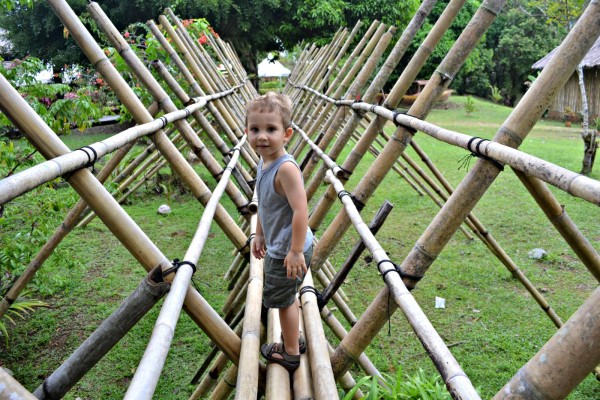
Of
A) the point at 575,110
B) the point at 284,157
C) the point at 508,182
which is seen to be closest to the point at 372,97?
the point at 284,157

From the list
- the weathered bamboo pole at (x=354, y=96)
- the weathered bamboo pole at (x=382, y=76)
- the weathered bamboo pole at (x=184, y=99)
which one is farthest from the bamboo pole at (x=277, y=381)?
the weathered bamboo pole at (x=184, y=99)

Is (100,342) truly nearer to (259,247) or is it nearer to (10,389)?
(10,389)

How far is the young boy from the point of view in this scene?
63.1 inches

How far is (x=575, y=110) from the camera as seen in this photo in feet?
44.6

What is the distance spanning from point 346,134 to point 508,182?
4945 mm

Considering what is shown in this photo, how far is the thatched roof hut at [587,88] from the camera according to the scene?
11.0m

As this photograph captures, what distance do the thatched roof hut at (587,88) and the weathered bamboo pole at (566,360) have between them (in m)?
10.7

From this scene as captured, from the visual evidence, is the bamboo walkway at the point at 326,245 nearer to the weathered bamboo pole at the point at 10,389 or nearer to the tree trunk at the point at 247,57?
the weathered bamboo pole at the point at 10,389

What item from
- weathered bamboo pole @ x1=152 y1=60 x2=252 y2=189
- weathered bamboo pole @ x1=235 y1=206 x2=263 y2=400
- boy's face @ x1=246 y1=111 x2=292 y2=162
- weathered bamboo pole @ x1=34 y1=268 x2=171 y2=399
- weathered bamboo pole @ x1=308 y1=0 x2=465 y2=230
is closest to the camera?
weathered bamboo pole @ x1=34 y1=268 x2=171 y2=399

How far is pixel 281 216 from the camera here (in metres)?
1.70

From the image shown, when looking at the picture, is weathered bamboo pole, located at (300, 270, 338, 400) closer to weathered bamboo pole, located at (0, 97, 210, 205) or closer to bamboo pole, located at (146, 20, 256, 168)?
weathered bamboo pole, located at (0, 97, 210, 205)

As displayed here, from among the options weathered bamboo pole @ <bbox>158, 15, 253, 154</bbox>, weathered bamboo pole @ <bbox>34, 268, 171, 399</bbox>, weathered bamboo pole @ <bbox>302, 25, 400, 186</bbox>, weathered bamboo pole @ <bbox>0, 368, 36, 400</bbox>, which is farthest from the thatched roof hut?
weathered bamboo pole @ <bbox>0, 368, 36, 400</bbox>

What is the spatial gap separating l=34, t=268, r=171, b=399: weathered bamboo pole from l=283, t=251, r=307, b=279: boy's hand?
44cm

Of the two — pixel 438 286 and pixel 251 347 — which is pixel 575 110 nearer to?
pixel 438 286
